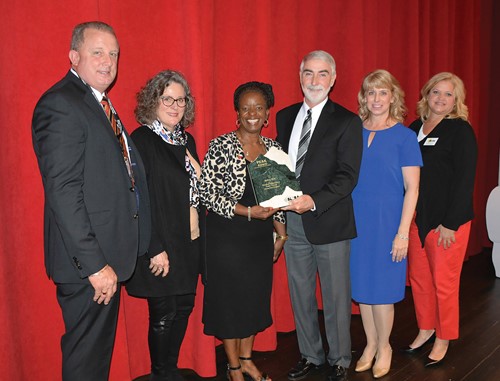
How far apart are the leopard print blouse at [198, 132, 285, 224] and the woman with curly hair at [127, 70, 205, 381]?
11 cm

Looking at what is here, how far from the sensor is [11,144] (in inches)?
86.0

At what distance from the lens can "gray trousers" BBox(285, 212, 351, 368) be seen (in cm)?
268

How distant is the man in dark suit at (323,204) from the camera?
101 inches

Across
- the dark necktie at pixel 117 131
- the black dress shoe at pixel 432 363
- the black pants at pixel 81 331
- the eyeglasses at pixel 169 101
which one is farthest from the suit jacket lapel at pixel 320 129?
the black dress shoe at pixel 432 363

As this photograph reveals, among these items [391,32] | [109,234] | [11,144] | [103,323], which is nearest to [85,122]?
[109,234]

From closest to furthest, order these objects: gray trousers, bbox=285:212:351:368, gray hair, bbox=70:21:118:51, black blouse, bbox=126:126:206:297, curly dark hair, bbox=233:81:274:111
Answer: gray hair, bbox=70:21:118:51
black blouse, bbox=126:126:206:297
curly dark hair, bbox=233:81:274:111
gray trousers, bbox=285:212:351:368

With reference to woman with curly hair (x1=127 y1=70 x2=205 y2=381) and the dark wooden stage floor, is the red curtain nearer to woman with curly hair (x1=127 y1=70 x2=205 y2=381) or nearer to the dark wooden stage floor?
the dark wooden stage floor

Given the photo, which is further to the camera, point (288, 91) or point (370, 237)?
point (288, 91)

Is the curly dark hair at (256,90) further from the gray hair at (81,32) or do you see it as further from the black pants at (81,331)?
the black pants at (81,331)

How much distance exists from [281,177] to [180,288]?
0.80m

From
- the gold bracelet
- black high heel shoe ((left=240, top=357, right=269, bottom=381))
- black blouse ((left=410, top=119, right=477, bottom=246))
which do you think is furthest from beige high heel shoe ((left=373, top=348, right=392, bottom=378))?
the gold bracelet

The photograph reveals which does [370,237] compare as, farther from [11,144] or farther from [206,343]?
[11,144]

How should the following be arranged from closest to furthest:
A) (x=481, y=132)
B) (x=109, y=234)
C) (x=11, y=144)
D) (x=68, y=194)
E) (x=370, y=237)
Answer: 1. (x=68, y=194)
2. (x=109, y=234)
3. (x=11, y=144)
4. (x=370, y=237)
5. (x=481, y=132)

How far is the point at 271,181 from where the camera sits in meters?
2.38
